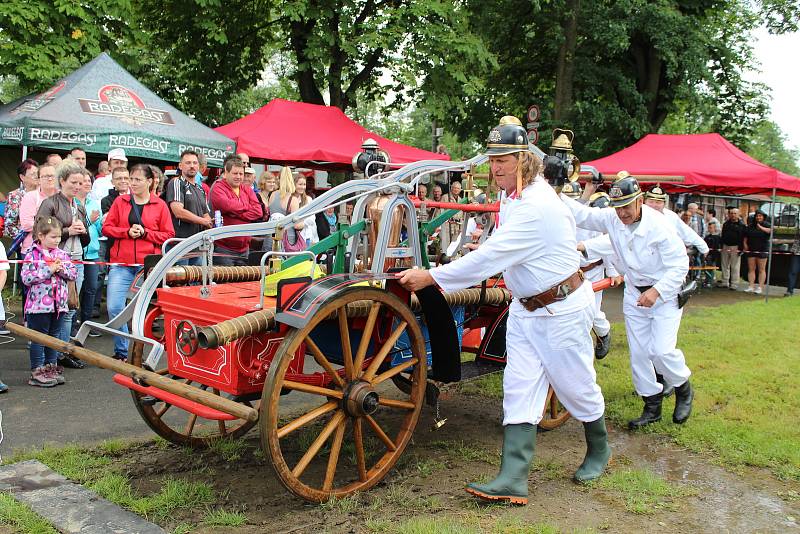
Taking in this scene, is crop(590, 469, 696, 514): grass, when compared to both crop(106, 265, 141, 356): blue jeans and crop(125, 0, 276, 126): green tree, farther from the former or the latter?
crop(125, 0, 276, 126): green tree

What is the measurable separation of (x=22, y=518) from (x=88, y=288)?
402 cm

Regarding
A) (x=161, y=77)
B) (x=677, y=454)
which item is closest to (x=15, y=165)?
(x=161, y=77)

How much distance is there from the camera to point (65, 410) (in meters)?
5.14

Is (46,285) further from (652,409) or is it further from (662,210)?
(662,210)

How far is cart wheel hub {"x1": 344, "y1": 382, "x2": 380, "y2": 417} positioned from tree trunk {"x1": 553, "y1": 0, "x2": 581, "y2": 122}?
50.2 feet

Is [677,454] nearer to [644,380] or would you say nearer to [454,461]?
[644,380]

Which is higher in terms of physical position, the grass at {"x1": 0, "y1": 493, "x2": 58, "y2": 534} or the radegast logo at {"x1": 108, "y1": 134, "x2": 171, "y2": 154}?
the radegast logo at {"x1": 108, "y1": 134, "x2": 171, "y2": 154}

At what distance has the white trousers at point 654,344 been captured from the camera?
5270 millimetres

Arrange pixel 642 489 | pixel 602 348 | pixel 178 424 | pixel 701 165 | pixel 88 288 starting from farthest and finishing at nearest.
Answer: pixel 701 165 → pixel 88 288 → pixel 602 348 → pixel 178 424 → pixel 642 489

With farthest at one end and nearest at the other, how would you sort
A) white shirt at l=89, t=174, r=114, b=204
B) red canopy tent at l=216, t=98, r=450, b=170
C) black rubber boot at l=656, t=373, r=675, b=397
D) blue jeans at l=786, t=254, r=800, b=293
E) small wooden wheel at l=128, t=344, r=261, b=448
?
blue jeans at l=786, t=254, r=800, b=293
red canopy tent at l=216, t=98, r=450, b=170
white shirt at l=89, t=174, r=114, b=204
black rubber boot at l=656, t=373, r=675, b=397
small wooden wheel at l=128, t=344, r=261, b=448

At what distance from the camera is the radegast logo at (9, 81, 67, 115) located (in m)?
9.54

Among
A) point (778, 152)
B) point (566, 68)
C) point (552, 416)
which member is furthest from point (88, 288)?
point (778, 152)

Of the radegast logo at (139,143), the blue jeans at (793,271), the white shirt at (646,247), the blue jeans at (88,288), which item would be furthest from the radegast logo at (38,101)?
the blue jeans at (793,271)

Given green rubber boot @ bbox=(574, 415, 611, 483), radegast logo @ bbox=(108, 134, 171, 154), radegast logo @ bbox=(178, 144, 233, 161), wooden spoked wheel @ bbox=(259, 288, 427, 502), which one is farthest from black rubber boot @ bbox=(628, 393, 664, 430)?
radegast logo @ bbox=(108, 134, 171, 154)
